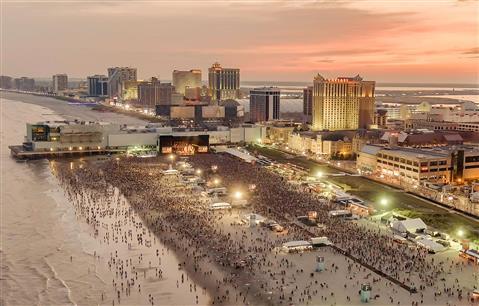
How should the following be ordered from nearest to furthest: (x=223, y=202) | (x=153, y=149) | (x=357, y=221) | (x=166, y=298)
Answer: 1. (x=166, y=298)
2. (x=357, y=221)
3. (x=223, y=202)
4. (x=153, y=149)

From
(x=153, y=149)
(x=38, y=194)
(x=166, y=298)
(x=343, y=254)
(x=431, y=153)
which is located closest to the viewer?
(x=166, y=298)

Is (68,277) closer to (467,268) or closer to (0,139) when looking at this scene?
(467,268)

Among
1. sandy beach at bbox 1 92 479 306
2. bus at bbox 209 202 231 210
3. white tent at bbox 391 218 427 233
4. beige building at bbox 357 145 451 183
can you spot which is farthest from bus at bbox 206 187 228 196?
beige building at bbox 357 145 451 183

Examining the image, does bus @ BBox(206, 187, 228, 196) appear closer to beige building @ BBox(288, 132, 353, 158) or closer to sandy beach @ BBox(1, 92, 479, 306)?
sandy beach @ BBox(1, 92, 479, 306)

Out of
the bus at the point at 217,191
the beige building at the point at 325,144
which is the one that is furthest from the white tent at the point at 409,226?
the beige building at the point at 325,144

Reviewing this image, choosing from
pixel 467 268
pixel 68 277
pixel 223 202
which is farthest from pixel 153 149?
pixel 467 268

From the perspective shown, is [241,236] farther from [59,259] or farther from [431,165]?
[431,165]
